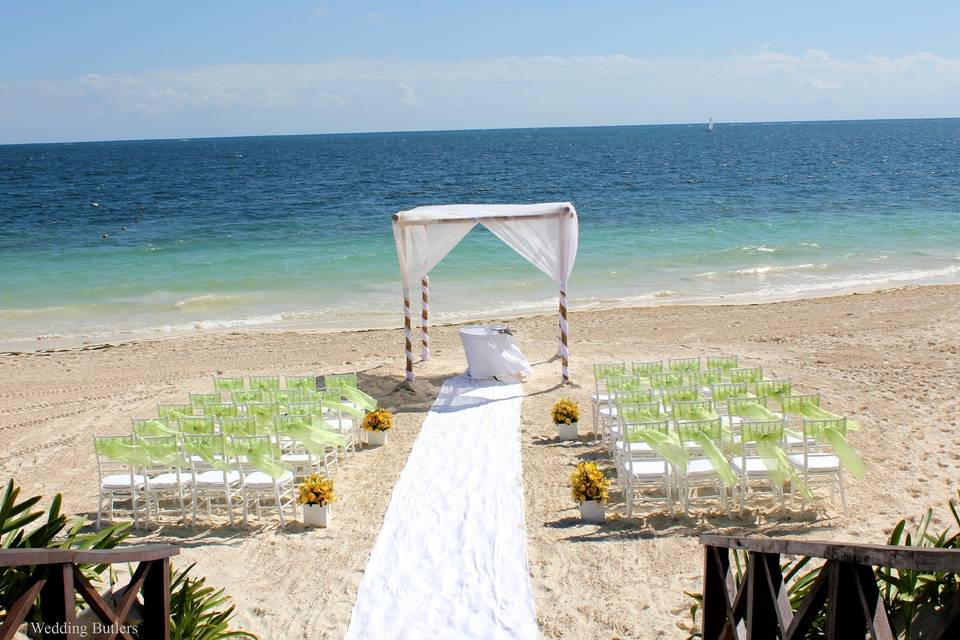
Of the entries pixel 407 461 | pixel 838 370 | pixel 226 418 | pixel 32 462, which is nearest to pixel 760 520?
pixel 407 461

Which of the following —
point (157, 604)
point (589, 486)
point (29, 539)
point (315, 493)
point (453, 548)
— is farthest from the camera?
point (315, 493)

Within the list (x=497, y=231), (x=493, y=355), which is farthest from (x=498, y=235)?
(x=493, y=355)

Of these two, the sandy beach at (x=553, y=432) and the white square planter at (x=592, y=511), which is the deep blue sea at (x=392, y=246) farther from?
the white square planter at (x=592, y=511)

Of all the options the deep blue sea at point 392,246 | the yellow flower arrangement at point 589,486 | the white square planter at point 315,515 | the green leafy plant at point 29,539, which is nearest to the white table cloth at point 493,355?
the yellow flower arrangement at point 589,486

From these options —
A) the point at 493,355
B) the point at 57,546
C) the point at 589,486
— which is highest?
the point at 57,546

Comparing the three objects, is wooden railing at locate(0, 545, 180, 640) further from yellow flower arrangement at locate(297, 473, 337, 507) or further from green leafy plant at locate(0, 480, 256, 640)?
yellow flower arrangement at locate(297, 473, 337, 507)

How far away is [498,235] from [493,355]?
183 cm

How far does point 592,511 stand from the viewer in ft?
27.6

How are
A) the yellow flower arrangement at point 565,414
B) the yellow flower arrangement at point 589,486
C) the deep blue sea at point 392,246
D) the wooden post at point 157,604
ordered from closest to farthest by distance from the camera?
1. the wooden post at point 157,604
2. the yellow flower arrangement at point 589,486
3. the yellow flower arrangement at point 565,414
4. the deep blue sea at point 392,246

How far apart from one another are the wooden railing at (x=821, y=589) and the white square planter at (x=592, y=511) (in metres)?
4.63

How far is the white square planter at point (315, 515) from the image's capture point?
853cm

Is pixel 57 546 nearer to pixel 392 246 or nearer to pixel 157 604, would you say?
pixel 157 604

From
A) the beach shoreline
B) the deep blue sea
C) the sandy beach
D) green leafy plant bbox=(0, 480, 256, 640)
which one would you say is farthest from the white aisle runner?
the deep blue sea

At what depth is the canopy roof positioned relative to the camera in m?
13.8
